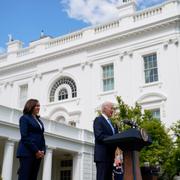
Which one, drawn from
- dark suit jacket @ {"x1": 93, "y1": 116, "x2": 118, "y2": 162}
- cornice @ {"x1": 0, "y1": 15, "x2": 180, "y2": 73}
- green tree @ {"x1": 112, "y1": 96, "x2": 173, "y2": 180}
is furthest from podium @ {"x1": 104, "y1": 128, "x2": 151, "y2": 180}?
cornice @ {"x1": 0, "y1": 15, "x2": 180, "y2": 73}

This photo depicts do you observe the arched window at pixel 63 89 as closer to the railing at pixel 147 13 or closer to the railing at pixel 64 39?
the railing at pixel 64 39

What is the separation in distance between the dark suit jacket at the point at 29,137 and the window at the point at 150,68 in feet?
56.9

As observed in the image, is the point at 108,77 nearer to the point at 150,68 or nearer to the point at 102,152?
the point at 150,68

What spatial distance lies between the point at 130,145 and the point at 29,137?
1707mm

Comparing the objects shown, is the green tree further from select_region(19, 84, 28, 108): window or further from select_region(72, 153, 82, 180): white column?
select_region(19, 84, 28, 108): window

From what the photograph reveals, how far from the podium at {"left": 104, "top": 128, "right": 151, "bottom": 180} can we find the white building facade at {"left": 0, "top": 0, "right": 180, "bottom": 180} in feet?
39.3

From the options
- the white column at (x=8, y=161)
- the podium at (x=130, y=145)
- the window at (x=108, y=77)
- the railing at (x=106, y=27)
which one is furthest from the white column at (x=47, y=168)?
the podium at (x=130, y=145)

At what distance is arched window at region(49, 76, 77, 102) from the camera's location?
26.4 m

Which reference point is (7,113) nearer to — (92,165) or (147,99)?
(92,165)

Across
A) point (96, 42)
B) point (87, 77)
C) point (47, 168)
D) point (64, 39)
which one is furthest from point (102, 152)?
point (64, 39)

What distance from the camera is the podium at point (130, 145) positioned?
5.70 meters

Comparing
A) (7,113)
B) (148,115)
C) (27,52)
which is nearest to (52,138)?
(7,113)

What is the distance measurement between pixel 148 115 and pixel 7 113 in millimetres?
7214

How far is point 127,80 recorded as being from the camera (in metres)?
23.5
